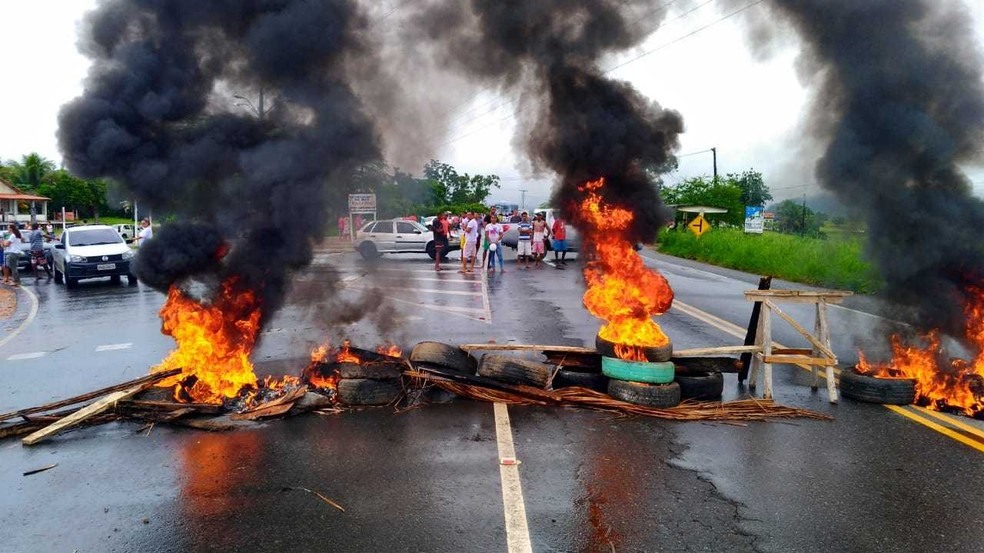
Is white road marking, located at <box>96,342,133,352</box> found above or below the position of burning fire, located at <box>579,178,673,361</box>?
below

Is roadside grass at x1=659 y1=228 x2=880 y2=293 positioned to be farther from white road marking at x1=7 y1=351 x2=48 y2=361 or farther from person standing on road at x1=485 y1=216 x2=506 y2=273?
white road marking at x1=7 y1=351 x2=48 y2=361

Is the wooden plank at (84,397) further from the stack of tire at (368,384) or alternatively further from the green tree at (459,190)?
the green tree at (459,190)

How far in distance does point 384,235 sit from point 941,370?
22.4m

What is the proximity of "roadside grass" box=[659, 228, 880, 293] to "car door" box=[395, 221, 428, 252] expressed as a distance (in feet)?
33.5

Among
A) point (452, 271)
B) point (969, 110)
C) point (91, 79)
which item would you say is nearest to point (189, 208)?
point (91, 79)

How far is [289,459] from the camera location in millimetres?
4801

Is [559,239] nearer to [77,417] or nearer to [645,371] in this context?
[645,371]

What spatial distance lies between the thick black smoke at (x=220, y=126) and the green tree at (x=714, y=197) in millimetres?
30722

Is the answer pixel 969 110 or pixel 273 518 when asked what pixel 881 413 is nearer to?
pixel 969 110

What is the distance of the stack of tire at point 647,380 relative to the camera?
5.99 metres

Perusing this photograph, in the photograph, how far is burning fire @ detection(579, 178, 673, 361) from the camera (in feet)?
22.0

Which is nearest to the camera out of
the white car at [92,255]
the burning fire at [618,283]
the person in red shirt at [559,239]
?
the burning fire at [618,283]

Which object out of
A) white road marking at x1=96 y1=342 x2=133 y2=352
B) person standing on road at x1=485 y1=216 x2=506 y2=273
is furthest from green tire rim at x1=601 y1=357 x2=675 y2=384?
person standing on road at x1=485 y1=216 x2=506 y2=273

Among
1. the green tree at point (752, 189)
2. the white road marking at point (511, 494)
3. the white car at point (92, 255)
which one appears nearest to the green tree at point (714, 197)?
the green tree at point (752, 189)
